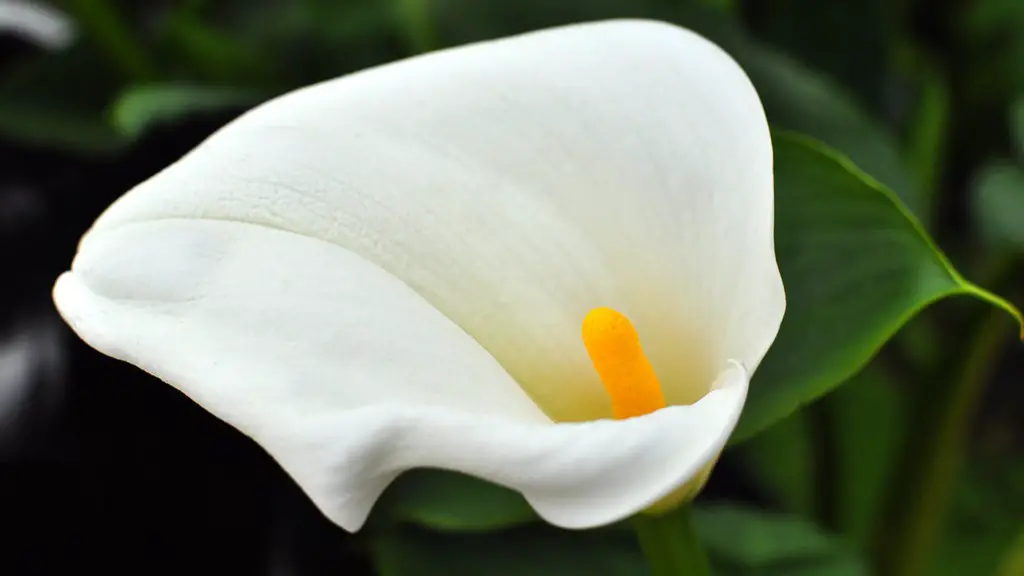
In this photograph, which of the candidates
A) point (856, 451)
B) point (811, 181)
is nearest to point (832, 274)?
point (811, 181)

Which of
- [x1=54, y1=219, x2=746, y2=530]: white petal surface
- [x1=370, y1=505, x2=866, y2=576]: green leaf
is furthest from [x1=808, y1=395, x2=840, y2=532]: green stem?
[x1=54, y1=219, x2=746, y2=530]: white petal surface

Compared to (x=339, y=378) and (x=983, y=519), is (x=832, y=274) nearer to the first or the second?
(x=339, y=378)

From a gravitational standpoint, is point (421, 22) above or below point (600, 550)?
above

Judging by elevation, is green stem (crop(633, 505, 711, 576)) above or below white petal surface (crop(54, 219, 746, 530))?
below

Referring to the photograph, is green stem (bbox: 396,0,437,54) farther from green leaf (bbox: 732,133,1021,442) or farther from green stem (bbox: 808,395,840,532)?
green stem (bbox: 808,395,840,532)

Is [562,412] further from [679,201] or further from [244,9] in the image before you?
[244,9]

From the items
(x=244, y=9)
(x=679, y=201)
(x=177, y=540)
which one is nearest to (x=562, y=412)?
(x=679, y=201)

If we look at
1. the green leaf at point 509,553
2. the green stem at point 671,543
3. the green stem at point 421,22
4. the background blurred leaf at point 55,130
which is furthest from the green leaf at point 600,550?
the background blurred leaf at point 55,130
